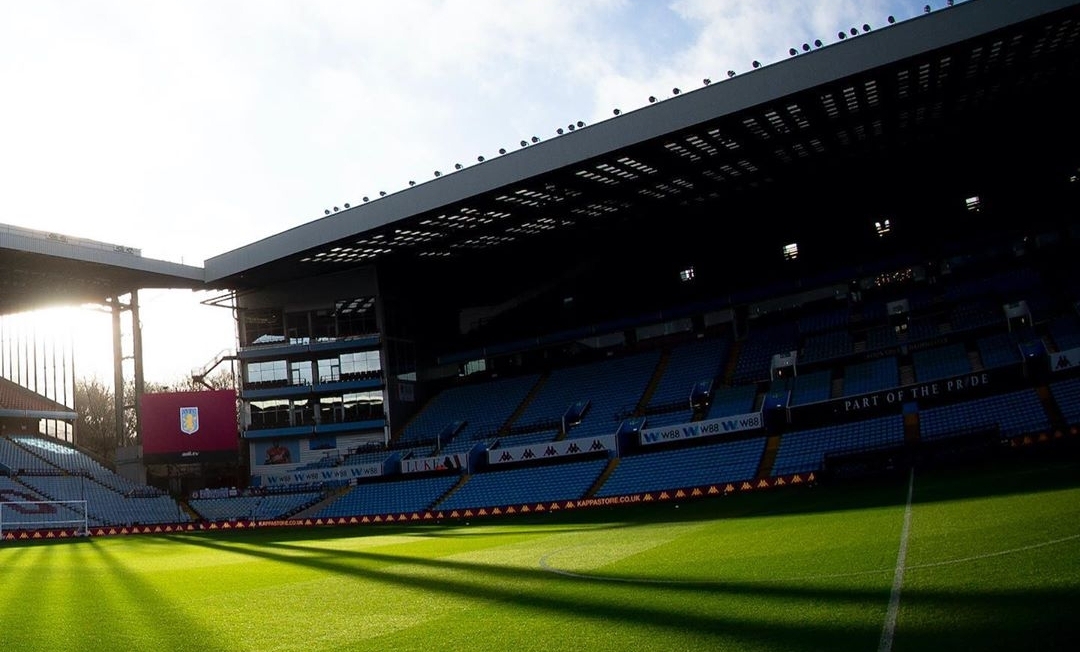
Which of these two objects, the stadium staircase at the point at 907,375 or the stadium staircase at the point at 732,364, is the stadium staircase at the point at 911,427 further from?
the stadium staircase at the point at 732,364

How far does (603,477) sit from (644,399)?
7.73 meters

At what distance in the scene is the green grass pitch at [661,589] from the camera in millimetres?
7883

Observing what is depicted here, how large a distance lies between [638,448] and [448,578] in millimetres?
29122

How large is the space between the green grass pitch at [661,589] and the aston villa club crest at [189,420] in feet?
99.8

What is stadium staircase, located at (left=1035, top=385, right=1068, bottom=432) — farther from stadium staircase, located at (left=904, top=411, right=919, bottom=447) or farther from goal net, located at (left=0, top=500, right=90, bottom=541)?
goal net, located at (left=0, top=500, right=90, bottom=541)

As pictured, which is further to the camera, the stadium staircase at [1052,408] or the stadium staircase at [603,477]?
the stadium staircase at [603,477]

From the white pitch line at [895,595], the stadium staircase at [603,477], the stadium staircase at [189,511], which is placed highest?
the stadium staircase at [189,511]

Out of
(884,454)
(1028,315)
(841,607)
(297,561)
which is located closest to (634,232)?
(1028,315)

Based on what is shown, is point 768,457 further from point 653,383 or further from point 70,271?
point 70,271

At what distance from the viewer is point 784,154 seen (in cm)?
4322

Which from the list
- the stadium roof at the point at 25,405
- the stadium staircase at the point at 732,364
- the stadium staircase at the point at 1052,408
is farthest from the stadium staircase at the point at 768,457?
the stadium roof at the point at 25,405

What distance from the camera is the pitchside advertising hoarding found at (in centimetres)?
5291

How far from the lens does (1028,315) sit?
130 feet

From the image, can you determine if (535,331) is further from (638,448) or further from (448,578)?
(448,578)
